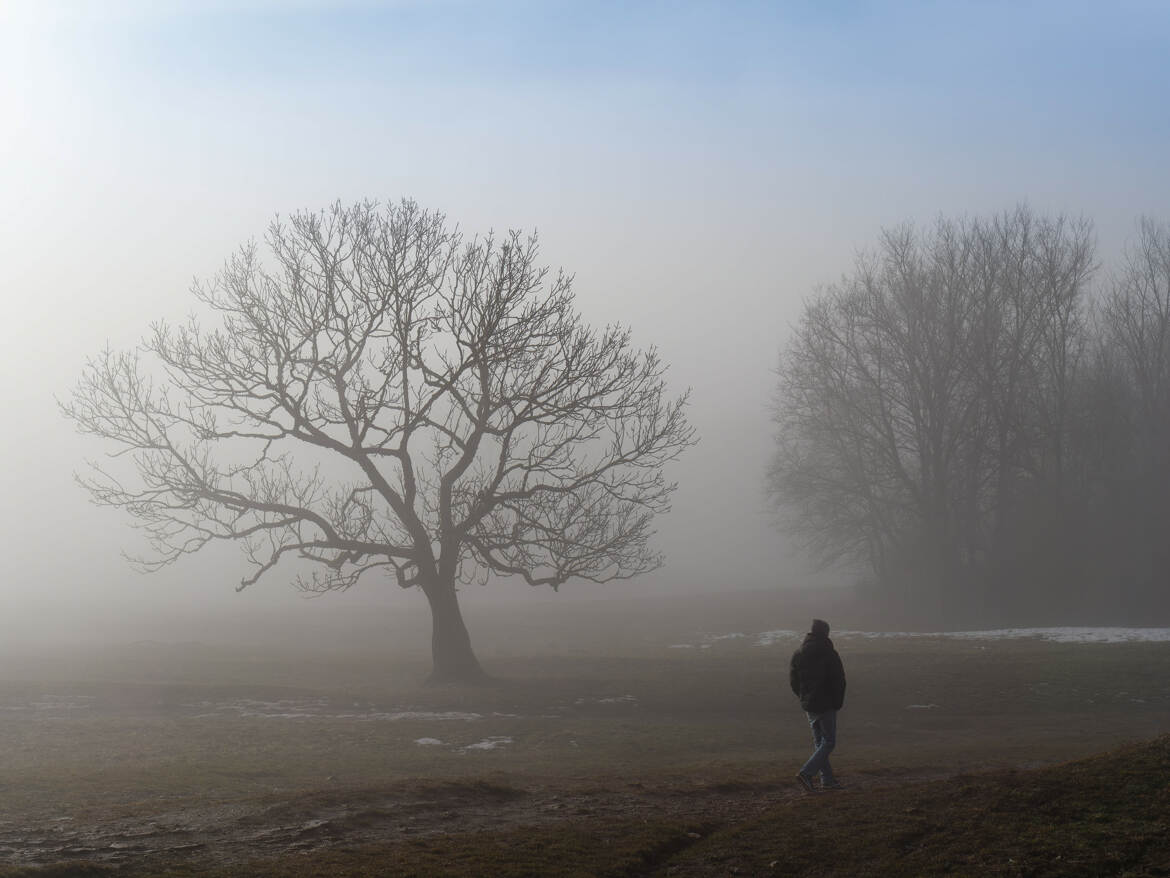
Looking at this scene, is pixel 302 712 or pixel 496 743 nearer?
pixel 496 743

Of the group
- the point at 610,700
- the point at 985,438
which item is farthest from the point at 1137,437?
the point at 610,700

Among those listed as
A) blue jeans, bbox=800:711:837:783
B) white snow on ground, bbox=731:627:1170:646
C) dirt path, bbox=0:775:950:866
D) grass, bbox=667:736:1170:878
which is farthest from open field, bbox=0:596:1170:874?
white snow on ground, bbox=731:627:1170:646

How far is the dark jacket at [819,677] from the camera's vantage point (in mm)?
12273

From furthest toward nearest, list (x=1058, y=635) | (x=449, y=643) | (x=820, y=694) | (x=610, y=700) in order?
(x=1058, y=635) < (x=449, y=643) < (x=610, y=700) < (x=820, y=694)

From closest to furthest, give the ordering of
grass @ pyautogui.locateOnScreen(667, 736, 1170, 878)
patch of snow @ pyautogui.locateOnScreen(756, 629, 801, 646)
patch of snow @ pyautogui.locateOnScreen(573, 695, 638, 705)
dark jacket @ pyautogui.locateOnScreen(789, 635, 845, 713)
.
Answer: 1. grass @ pyautogui.locateOnScreen(667, 736, 1170, 878)
2. dark jacket @ pyautogui.locateOnScreen(789, 635, 845, 713)
3. patch of snow @ pyautogui.locateOnScreen(573, 695, 638, 705)
4. patch of snow @ pyautogui.locateOnScreen(756, 629, 801, 646)

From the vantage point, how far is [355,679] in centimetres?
2805

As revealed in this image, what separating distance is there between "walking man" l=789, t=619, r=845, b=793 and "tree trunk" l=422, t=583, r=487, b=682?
588 inches

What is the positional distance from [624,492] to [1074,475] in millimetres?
34327

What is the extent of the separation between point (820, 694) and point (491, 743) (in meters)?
7.72

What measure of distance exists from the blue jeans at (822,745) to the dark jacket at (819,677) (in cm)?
11

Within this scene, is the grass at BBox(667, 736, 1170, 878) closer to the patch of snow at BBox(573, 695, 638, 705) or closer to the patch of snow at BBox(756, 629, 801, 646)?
the patch of snow at BBox(573, 695, 638, 705)

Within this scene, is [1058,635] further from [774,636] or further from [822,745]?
[822,745]

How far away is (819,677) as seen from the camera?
40.4ft

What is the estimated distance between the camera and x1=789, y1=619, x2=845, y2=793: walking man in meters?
12.2
